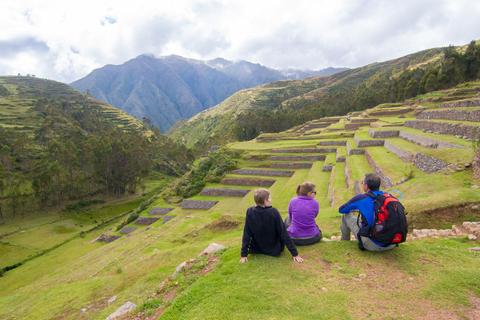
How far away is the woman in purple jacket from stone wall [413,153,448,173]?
9031 mm

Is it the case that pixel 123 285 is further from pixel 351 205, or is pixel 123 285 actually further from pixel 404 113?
pixel 404 113

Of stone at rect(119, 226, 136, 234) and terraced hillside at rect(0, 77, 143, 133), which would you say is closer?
stone at rect(119, 226, 136, 234)

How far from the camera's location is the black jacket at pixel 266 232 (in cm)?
580

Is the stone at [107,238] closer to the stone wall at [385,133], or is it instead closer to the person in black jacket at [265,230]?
the stone wall at [385,133]

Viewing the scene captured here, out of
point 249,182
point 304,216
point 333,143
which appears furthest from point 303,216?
point 333,143

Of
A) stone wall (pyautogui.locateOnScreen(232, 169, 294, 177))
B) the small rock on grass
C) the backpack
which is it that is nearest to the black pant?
the backpack

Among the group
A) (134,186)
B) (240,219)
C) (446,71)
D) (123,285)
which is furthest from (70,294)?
(446,71)

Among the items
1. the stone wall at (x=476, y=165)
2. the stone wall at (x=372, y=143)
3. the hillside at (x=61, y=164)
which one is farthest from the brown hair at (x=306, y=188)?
the hillside at (x=61, y=164)

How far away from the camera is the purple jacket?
6316mm

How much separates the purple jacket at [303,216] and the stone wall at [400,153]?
477 inches

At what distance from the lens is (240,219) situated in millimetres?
14891

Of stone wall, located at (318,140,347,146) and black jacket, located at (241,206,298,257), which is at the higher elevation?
black jacket, located at (241,206,298,257)

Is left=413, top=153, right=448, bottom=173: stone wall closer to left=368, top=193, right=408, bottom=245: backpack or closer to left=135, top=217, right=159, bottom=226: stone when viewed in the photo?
left=368, top=193, right=408, bottom=245: backpack

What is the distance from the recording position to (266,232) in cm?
589
